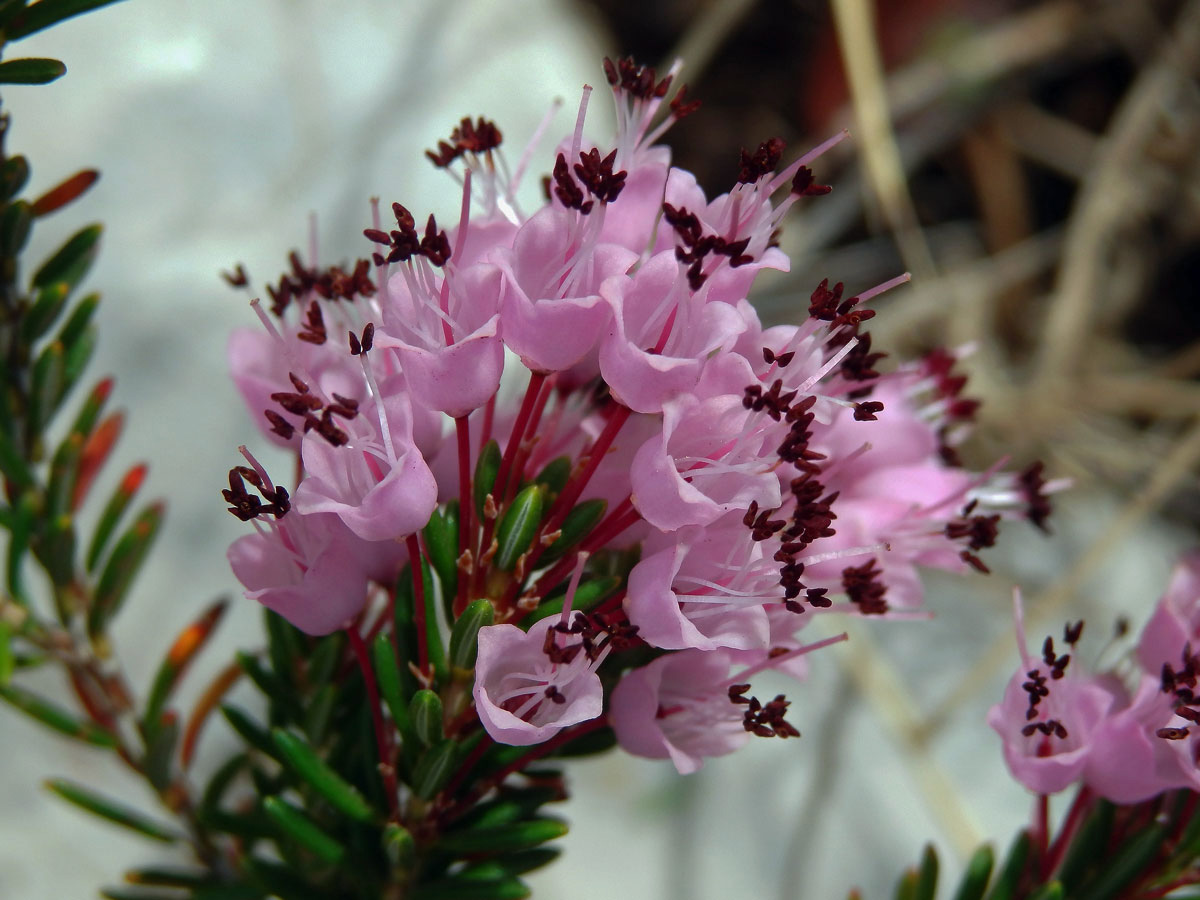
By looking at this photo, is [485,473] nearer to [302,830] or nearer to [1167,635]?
[302,830]

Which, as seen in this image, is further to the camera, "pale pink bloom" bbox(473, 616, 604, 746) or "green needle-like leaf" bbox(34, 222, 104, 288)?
"green needle-like leaf" bbox(34, 222, 104, 288)

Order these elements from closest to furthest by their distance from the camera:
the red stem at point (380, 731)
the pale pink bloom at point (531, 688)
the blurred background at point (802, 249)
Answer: the pale pink bloom at point (531, 688), the red stem at point (380, 731), the blurred background at point (802, 249)

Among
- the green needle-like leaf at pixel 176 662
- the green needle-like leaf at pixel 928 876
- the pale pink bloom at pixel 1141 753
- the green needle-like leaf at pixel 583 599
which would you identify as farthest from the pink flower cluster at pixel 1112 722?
the green needle-like leaf at pixel 176 662

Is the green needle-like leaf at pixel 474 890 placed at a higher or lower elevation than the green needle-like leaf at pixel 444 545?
lower

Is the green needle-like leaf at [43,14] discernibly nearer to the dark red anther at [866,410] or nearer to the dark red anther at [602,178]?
the dark red anther at [602,178]

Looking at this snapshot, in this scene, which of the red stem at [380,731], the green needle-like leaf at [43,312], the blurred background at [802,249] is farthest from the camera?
the blurred background at [802,249]


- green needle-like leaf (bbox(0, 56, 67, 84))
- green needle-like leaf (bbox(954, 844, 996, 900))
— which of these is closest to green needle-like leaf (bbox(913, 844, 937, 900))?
green needle-like leaf (bbox(954, 844, 996, 900))

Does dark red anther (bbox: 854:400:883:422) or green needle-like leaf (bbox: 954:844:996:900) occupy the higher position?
dark red anther (bbox: 854:400:883:422)

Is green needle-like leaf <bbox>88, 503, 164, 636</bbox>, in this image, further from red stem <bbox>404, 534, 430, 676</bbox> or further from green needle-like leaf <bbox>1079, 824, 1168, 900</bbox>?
green needle-like leaf <bbox>1079, 824, 1168, 900</bbox>
